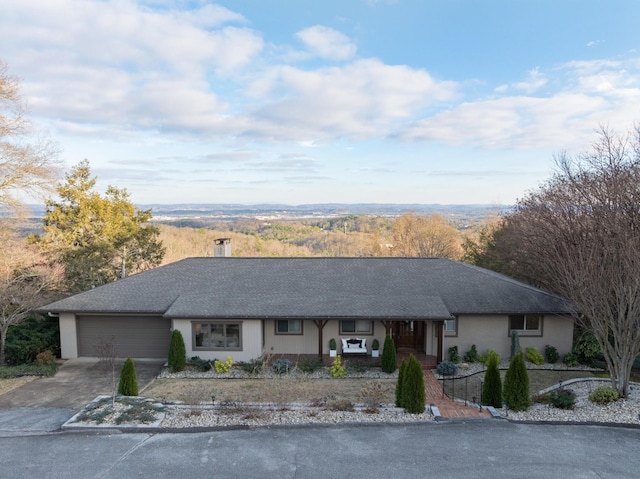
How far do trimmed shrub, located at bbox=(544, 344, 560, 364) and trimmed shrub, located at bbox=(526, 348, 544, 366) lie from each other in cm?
38

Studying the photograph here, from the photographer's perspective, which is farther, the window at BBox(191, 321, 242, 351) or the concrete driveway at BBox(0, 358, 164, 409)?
the window at BBox(191, 321, 242, 351)

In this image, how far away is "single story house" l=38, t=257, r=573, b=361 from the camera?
51.5 feet

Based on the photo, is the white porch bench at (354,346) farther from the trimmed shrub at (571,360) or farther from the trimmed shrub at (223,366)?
the trimmed shrub at (571,360)

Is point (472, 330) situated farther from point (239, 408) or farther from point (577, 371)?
point (239, 408)

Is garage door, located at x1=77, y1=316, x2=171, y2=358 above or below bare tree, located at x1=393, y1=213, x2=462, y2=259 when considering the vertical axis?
below

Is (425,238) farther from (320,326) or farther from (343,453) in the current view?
(343,453)

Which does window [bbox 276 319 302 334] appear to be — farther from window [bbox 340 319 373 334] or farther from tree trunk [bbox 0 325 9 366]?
tree trunk [bbox 0 325 9 366]

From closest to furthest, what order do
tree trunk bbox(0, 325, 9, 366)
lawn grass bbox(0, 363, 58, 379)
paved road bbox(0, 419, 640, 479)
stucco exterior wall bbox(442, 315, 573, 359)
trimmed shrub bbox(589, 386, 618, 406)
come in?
paved road bbox(0, 419, 640, 479) < trimmed shrub bbox(589, 386, 618, 406) < lawn grass bbox(0, 363, 58, 379) < tree trunk bbox(0, 325, 9, 366) < stucco exterior wall bbox(442, 315, 573, 359)

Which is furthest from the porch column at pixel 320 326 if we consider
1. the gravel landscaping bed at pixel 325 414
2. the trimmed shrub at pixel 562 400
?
the trimmed shrub at pixel 562 400

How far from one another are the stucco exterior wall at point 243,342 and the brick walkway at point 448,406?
6.25m

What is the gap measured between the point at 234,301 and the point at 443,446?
31.4ft

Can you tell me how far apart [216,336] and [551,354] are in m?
12.6

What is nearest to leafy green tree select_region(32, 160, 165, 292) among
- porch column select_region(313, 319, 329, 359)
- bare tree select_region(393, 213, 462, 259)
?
porch column select_region(313, 319, 329, 359)

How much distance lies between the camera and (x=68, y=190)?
25.4 meters
